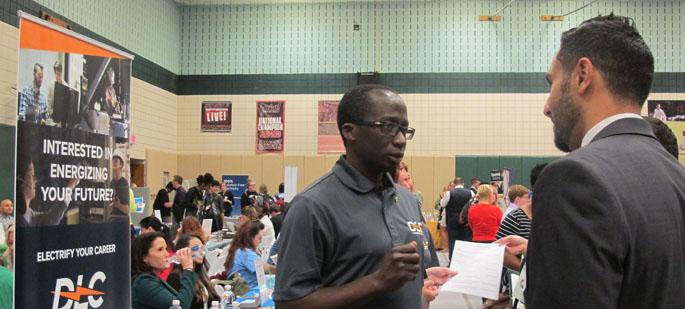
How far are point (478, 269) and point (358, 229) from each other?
123 cm

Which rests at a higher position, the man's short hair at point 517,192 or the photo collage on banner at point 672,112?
the photo collage on banner at point 672,112

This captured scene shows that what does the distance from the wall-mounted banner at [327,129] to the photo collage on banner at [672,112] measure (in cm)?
985

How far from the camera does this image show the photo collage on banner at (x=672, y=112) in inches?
710

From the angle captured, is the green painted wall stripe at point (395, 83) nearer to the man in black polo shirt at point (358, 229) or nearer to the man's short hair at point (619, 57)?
the man in black polo shirt at point (358, 229)

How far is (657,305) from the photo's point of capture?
104 cm

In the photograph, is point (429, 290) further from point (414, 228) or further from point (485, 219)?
point (485, 219)

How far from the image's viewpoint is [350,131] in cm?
197

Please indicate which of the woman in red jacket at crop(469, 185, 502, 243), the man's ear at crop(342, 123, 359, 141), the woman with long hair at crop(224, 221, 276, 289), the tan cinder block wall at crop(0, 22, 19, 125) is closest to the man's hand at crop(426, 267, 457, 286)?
the man's ear at crop(342, 123, 359, 141)

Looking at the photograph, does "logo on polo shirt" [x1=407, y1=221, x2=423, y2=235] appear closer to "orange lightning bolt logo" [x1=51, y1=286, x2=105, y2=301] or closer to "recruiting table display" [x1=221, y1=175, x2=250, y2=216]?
"orange lightning bolt logo" [x1=51, y1=286, x2=105, y2=301]

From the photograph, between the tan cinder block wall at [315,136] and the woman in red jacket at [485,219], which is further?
the tan cinder block wall at [315,136]

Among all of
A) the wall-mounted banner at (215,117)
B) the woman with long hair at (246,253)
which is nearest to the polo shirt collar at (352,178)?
the woman with long hair at (246,253)

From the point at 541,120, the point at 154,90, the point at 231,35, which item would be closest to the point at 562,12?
the point at 541,120

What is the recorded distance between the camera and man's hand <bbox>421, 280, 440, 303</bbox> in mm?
2137

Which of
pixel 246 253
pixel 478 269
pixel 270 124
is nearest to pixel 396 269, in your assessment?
pixel 478 269
